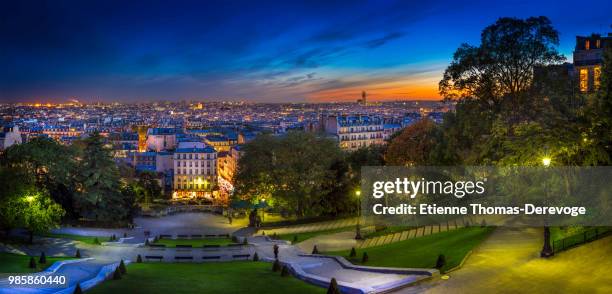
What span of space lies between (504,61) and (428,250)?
11459mm

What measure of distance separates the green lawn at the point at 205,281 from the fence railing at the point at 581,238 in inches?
411

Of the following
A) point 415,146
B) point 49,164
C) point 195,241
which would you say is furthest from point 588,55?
point 49,164

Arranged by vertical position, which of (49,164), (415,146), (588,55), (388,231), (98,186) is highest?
(588,55)

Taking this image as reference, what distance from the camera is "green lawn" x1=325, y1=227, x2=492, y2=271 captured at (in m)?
26.4

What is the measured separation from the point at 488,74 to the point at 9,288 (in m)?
25.9

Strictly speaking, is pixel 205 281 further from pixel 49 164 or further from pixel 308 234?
pixel 49 164

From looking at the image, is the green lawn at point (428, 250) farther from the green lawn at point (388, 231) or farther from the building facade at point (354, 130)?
the building facade at point (354, 130)

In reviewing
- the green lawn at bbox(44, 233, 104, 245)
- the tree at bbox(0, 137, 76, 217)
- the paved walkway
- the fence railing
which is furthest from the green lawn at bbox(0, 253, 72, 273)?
the fence railing

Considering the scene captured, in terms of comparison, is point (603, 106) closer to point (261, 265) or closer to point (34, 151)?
point (261, 265)

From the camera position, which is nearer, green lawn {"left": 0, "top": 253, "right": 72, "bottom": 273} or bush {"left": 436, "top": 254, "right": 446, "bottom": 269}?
bush {"left": 436, "top": 254, "right": 446, "bottom": 269}

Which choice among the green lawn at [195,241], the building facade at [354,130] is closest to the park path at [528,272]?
the green lawn at [195,241]

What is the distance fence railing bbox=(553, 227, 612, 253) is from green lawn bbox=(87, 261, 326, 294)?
34.2 feet

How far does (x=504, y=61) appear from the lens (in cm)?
3256

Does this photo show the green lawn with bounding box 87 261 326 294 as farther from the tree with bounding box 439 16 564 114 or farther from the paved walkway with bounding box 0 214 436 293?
the tree with bounding box 439 16 564 114
